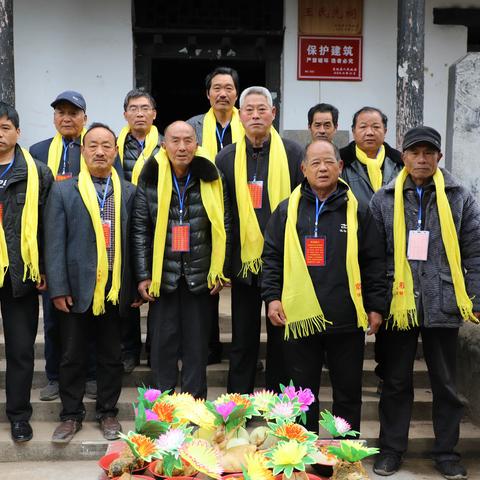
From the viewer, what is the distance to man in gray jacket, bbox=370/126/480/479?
3727 millimetres

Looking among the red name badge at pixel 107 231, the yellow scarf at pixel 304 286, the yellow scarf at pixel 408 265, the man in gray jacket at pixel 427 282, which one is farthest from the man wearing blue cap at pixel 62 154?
the yellow scarf at pixel 408 265

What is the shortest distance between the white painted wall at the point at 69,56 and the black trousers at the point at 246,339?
3384mm

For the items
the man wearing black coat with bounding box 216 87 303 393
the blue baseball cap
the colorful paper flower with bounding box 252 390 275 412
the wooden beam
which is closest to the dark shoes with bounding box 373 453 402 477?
the man wearing black coat with bounding box 216 87 303 393

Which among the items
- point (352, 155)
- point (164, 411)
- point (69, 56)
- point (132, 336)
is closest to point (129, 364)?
point (132, 336)

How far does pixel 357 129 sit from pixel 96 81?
10.8 ft

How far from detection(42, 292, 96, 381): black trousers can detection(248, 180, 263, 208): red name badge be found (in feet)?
4.22

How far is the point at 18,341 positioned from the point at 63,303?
1.14 ft

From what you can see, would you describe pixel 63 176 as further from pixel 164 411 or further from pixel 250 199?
pixel 164 411

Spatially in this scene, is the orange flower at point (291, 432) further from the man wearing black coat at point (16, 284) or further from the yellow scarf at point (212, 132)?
the yellow scarf at point (212, 132)

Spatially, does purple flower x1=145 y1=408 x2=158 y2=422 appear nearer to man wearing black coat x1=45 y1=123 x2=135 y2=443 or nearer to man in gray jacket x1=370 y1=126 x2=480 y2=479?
man wearing black coat x1=45 y1=123 x2=135 y2=443

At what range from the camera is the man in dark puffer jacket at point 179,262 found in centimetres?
397

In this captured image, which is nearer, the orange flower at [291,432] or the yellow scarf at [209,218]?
the orange flower at [291,432]

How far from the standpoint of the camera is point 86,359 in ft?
13.4

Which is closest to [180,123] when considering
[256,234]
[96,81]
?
[256,234]
